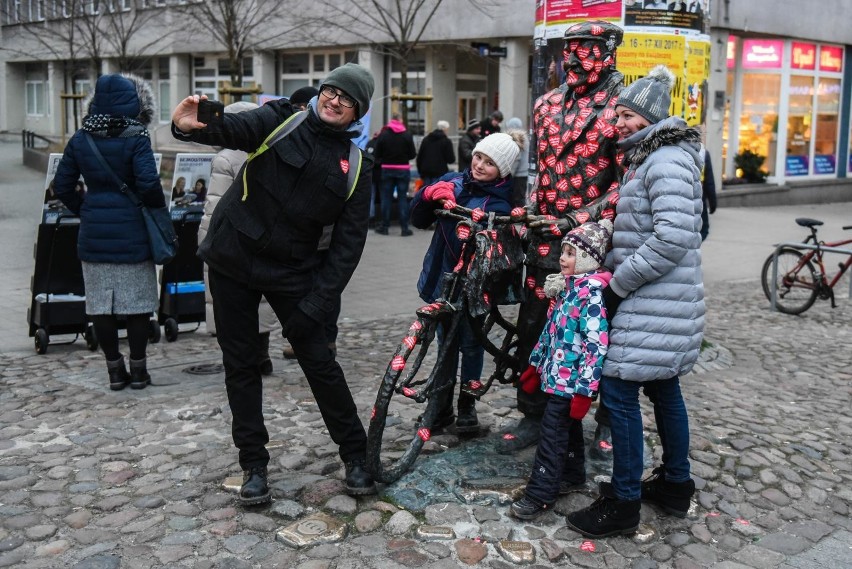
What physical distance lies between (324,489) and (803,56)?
24614 mm

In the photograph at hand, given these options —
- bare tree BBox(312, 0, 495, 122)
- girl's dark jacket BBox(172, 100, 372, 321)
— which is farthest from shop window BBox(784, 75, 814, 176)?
girl's dark jacket BBox(172, 100, 372, 321)

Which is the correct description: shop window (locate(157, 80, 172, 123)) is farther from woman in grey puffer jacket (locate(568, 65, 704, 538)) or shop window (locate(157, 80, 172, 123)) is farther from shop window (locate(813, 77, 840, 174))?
woman in grey puffer jacket (locate(568, 65, 704, 538))

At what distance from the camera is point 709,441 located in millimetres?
5602

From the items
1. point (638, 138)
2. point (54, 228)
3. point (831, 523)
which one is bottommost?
point (831, 523)

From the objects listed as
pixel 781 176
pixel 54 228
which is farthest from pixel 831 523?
pixel 781 176

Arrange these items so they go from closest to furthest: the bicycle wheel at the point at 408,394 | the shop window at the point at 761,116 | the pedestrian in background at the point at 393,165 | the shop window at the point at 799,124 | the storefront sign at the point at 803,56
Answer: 1. the bicycle wheel at the point at 408,394
2. the pedestrian in background at the point at 393,165
3. the shop window at the point at 761,116
4. the storefront sign at the point at 803,56
5. the shop window at the point at 799,124

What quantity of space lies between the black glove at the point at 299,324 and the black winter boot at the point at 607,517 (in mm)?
1440

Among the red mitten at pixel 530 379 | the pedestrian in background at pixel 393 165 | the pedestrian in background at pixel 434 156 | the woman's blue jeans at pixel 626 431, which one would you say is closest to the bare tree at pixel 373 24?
the pedestrian in background at pixel 434 156

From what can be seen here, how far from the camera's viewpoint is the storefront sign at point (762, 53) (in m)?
24.9

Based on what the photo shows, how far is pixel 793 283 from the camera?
33.7ft

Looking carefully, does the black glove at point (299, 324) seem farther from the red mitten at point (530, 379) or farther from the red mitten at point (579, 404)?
the red mitten at point (579, 404)

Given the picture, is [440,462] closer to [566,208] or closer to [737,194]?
[566,208]

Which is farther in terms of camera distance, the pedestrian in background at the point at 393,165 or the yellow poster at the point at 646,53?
the pedestrian in background at the point at 393,165

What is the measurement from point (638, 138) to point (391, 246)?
1032 cm
